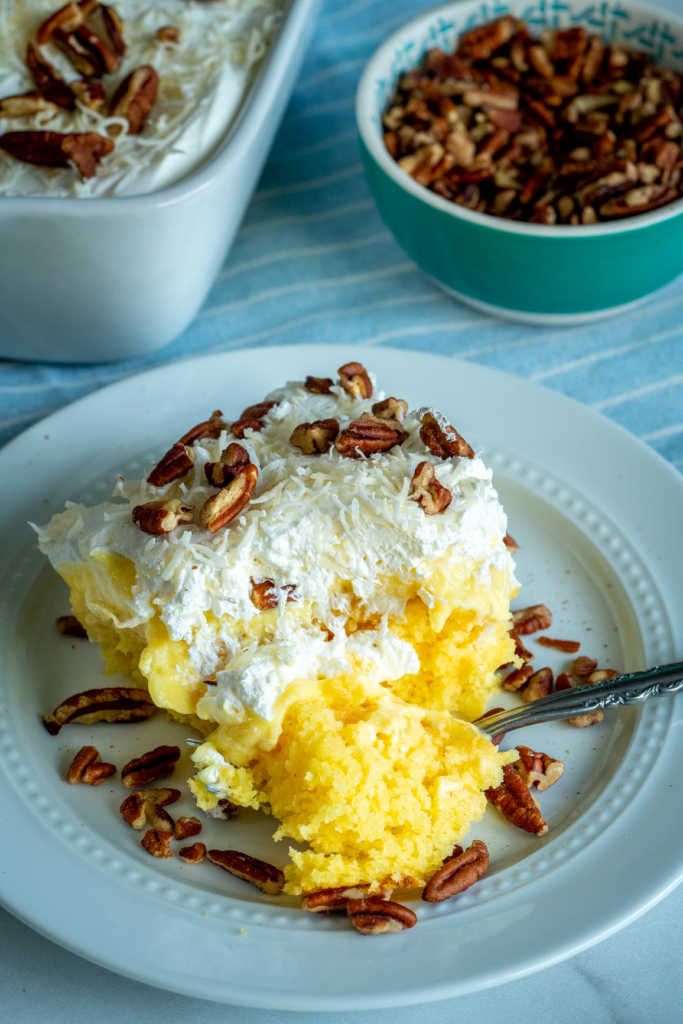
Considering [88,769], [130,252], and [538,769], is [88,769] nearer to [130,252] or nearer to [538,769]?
[538,769]

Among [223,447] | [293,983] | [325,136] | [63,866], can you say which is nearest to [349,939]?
[293,983]

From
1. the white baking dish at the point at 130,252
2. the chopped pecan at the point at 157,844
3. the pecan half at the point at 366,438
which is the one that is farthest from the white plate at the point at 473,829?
the pecan half at the point at 366,438

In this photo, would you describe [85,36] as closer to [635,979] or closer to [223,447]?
[223,447]

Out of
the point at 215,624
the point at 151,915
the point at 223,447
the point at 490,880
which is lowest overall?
the point at 490,880

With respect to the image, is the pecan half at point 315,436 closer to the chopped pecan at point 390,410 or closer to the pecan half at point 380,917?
the chopped pecan at point 390,410

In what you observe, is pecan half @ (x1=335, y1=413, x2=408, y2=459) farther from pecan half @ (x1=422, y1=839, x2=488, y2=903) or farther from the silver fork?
pecan half @ (x1=422, y1=839, x2=488, y2=903)

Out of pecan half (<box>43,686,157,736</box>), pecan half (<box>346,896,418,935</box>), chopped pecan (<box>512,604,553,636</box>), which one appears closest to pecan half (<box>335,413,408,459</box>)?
chopped pecan (<box>512,604,553,636</box>)

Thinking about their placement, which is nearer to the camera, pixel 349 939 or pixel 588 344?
pixel 349 939
